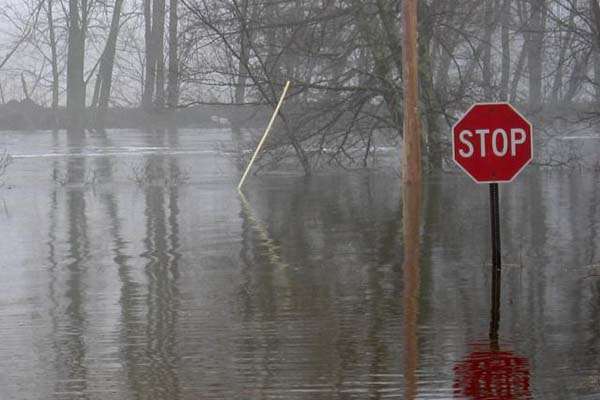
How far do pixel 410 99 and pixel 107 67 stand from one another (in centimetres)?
4054

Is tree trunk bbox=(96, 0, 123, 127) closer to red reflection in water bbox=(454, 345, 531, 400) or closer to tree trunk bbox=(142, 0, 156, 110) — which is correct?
tree trunk bbox=(142, 0, 156, 110)

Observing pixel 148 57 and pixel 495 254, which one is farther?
pixel 148 57

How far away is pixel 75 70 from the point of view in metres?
54.4

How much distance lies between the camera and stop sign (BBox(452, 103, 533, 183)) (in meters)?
10.2

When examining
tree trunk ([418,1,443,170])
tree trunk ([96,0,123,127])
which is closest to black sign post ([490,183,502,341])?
tree trunk ([418,1,443,170])

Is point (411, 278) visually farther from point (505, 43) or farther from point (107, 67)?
point (107, 67)

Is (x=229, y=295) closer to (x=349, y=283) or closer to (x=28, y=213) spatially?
(x=349, y=283)

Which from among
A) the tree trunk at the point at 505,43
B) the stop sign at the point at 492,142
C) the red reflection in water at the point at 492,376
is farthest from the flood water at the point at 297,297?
the tree trunk at the point at 505,43

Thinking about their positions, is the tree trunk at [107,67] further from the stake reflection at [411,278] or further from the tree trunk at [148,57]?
the stake reflection at [411,278]

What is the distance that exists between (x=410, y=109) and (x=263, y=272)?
6.03m

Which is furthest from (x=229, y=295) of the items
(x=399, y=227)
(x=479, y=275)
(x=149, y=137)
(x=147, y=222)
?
(x=149, y=137)

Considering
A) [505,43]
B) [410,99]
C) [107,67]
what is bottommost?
[410,99]

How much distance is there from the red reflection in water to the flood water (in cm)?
2

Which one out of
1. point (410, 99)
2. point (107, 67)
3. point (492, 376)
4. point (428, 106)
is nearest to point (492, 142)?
point (492, 376)
